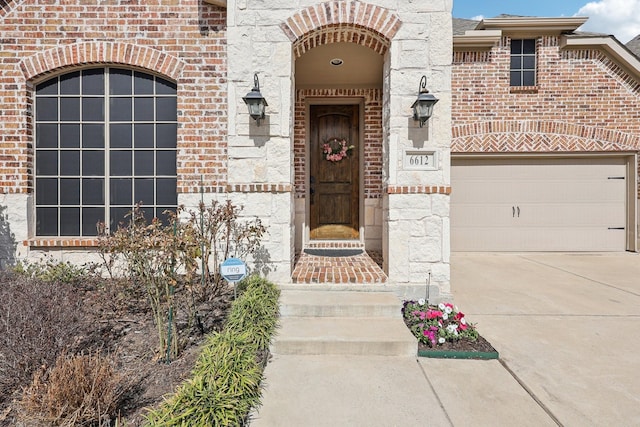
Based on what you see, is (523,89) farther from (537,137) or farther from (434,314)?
(434,314)

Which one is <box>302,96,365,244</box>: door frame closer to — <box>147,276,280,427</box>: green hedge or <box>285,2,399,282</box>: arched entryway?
<box>285,2,399,282</box>: arched entryway

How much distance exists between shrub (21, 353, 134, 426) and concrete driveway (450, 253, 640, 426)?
2430 millimetres

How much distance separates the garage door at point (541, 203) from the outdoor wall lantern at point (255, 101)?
201 inches

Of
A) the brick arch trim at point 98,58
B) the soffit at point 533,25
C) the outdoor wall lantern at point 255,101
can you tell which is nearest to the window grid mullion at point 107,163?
the brick arch trim at point 98,58

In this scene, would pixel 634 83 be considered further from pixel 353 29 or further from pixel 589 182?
pixel 353 29

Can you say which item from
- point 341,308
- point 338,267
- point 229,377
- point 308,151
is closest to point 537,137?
point 308,151

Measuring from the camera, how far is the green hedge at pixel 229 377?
71.1 inches

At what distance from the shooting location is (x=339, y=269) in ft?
14.5

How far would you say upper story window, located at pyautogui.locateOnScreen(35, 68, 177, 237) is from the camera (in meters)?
4.53

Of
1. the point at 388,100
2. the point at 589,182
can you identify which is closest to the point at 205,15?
the point at 388,100

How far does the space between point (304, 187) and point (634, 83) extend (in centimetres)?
727

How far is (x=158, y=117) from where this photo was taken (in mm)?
4570

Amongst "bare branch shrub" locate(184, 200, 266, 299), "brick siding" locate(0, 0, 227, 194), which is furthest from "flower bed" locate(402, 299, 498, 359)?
"brick siding" locate(0, 0, 227, 194)

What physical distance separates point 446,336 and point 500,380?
0.57 meters
